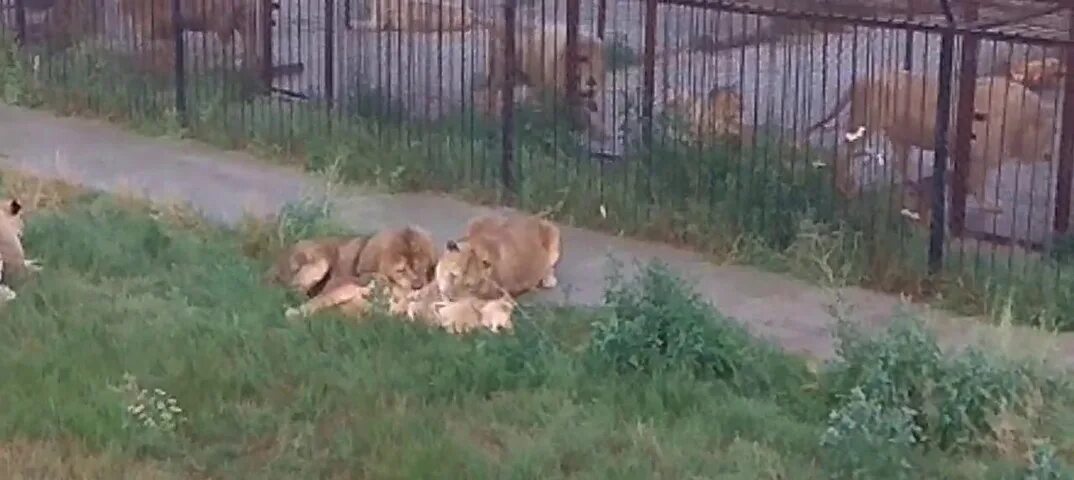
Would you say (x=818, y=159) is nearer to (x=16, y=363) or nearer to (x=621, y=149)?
(x=621, y=149)

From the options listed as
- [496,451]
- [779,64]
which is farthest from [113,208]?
[779,64]

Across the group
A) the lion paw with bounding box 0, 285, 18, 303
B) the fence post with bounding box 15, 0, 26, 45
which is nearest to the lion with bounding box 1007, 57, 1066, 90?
the lion paw with bounding box 0, 285, 18, 303

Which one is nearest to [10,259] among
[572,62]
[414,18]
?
[572,62]

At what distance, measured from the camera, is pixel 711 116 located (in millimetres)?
10477

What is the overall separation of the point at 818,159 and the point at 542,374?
121 inches

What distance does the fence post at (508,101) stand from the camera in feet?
35.2

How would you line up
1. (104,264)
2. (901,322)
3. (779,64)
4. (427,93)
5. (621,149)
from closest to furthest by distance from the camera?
(901,322)
(104,264)
(621,149)
(427,93)
(779,64)

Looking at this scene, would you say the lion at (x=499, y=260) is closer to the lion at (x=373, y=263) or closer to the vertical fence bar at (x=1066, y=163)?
the lion at (x=373, y=263)

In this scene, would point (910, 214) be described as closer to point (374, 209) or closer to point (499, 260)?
point (499, 260)

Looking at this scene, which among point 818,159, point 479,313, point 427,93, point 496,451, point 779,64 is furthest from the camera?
point 779,64

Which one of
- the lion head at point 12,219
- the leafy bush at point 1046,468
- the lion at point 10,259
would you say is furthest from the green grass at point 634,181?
the lion at point 10,259

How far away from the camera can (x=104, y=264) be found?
8875mm

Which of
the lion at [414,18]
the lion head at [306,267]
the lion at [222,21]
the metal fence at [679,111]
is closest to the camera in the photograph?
the lion head at [306,267]

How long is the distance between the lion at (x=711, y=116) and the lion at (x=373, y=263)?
2.03 meters
